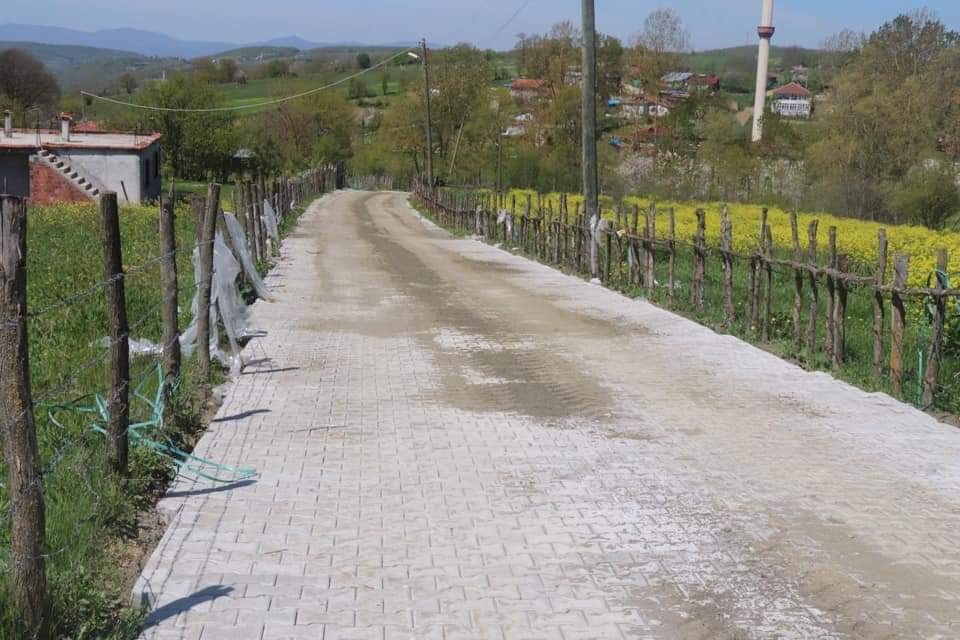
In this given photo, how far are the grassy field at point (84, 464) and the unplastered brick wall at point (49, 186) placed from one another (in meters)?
33.8

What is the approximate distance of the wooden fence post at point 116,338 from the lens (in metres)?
6.73

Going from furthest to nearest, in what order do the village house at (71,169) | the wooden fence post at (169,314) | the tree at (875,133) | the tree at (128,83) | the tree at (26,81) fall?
the tree at (128,83) < the tree at (26,81) < the tree at (875,133) < the village house at (71,169) < the wooden fence post at (169,314)

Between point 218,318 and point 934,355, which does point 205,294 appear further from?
point 934,355

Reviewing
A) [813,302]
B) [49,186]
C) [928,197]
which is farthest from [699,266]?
[49,186]

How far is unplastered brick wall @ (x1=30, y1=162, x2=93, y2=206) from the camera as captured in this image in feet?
158

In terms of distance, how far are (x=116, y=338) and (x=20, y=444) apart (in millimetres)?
2512

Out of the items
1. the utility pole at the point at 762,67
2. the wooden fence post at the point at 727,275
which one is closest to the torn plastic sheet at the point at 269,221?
the wooden fence post at the point at 727,275

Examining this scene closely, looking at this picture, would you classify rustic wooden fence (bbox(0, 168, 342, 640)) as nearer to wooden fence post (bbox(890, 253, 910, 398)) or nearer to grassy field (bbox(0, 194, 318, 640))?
grassy field (bbox(0, 194, 318, 640))

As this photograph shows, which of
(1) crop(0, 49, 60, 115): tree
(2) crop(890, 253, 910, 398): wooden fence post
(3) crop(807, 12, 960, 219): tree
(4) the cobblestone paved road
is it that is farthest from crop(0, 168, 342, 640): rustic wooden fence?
(1) crop(0, 49, 60, 115): tree

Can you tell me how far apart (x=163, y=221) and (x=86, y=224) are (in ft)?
64.5

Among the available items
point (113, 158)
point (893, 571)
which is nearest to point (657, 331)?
point (893, 571)

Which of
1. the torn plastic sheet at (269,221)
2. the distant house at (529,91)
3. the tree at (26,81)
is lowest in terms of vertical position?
the torn plastic sheet at (269,221)

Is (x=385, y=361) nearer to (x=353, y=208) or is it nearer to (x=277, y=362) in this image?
(x=277, y=362)

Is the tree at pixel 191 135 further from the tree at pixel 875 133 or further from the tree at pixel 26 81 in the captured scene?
the tree at pixel 875 133
